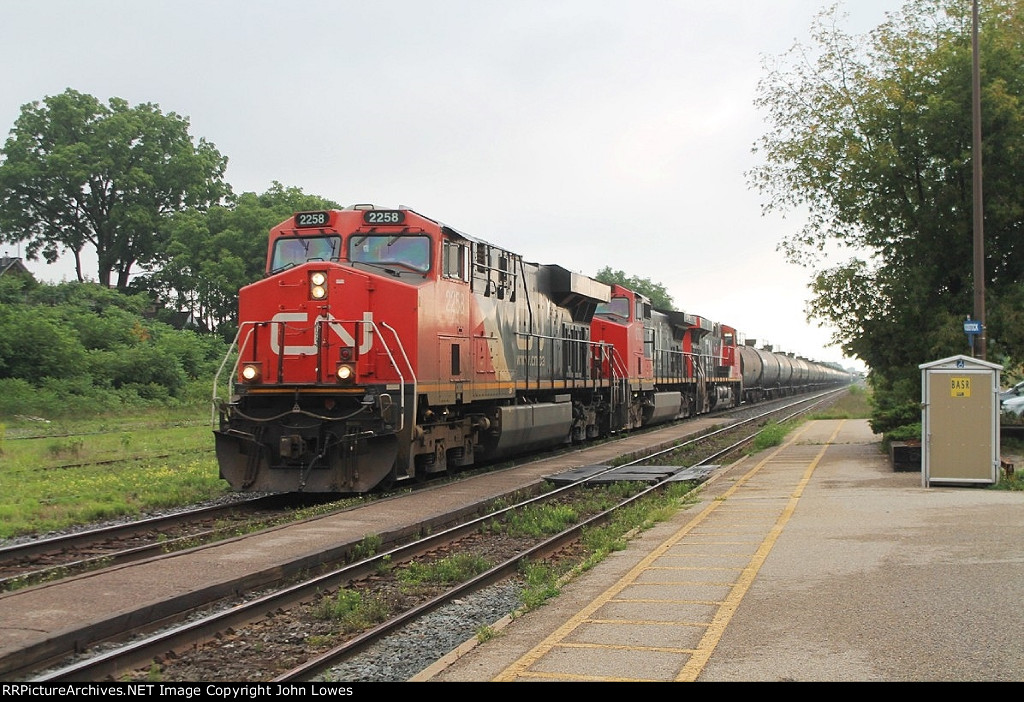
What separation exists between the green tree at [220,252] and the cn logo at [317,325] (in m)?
32.3

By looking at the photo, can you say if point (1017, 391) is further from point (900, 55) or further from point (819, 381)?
point (819, 381)

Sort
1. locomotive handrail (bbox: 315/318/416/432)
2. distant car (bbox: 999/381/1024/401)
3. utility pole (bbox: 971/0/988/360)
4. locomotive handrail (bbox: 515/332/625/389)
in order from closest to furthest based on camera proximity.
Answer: locomotive handrail (bbox: 315/318/416/432) < utility pole (bbox: 971/0/988/360) < locomotive handrail (bbox: 515/332/625/389) < distant car (bbox: 999/381/1024/401)

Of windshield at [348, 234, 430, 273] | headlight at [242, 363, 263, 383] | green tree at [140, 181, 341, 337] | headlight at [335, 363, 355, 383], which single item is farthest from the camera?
green tree at [140, 181, 341, 337]

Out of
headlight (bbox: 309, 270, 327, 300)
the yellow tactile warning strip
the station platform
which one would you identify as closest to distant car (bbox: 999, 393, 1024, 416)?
the station platform

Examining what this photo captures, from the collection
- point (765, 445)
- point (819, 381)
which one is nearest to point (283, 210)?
point (765, 445)

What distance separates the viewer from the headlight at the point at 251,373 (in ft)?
42.9

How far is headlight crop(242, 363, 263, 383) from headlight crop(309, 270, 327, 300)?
128 centimetres

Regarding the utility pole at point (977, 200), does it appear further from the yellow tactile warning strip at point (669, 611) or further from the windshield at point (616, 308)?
the windshield at point (616, 308)

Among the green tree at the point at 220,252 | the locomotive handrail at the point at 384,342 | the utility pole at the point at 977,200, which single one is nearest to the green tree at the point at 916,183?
the utility pole at the point at 977,200

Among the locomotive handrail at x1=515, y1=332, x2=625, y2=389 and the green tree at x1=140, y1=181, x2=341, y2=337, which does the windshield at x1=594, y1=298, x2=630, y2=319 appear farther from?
the green tree at x1=140, y1=181, x2=341, y2=337

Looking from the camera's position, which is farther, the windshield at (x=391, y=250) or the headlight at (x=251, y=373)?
the windshield at (x=391, y=250)

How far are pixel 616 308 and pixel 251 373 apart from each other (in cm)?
1530

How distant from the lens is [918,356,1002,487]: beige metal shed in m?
13.2

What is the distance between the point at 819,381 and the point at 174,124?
6361 cm
